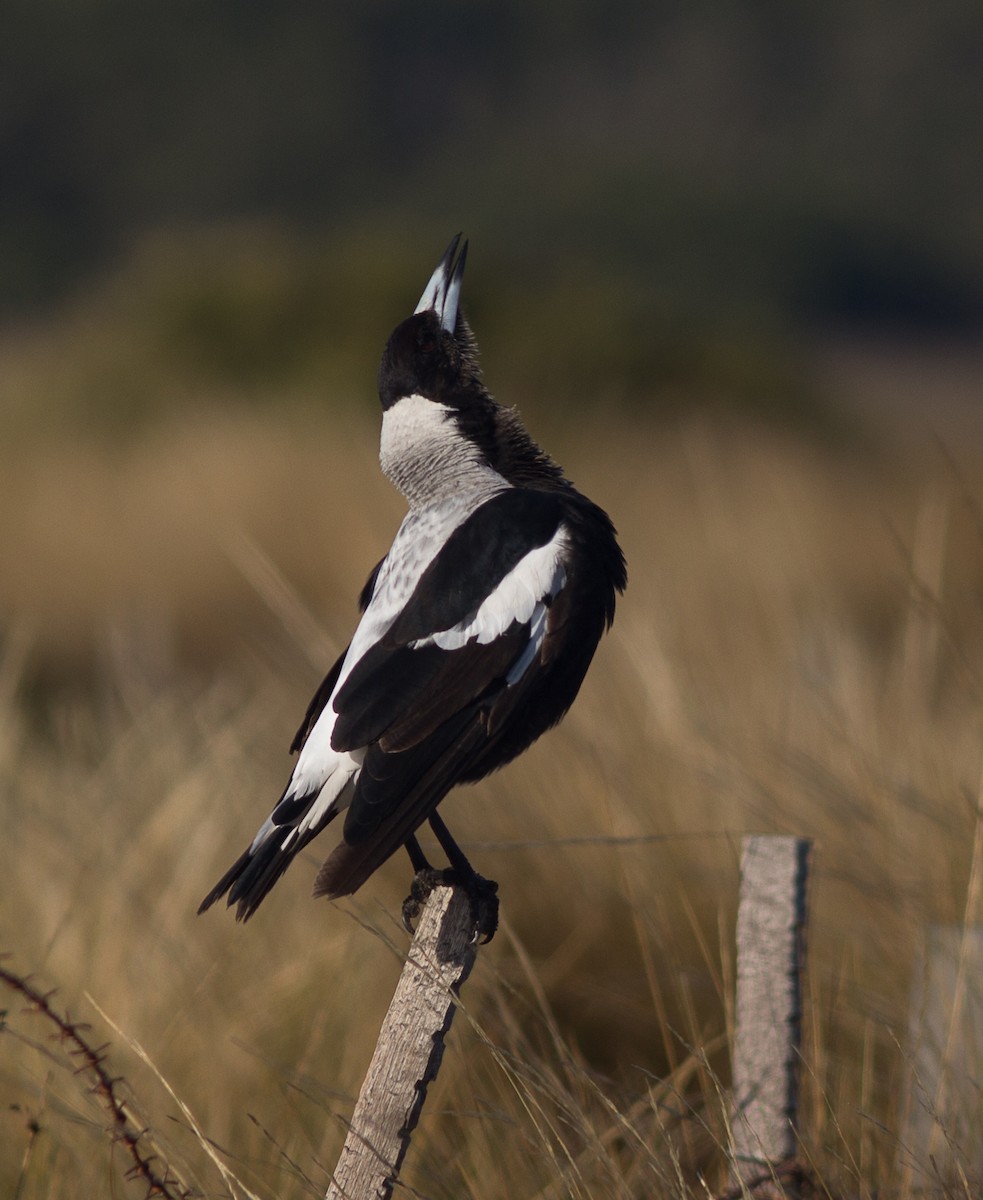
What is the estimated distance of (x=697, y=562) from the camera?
539 cm

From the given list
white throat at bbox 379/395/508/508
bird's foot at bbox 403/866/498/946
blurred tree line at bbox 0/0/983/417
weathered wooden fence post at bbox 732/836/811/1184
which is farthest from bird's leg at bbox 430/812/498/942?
blurred tree line at bbox 0/0/983/417

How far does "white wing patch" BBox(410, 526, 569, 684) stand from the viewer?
1654 millimetres

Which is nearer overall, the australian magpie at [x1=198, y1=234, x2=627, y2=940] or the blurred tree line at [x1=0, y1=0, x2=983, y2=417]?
the australian magpie at [x1=198, y1=234, x2=627, y2=940]

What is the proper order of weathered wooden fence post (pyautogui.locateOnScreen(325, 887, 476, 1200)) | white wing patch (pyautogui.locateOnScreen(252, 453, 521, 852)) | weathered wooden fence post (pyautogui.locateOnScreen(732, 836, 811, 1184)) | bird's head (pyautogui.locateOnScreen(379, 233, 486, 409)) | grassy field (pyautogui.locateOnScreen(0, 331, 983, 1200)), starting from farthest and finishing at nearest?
bird's head (pyautogui.locateOnScreen(379, 233, 486, 409)), grassy field (pyautogui.locateOnScreen(0, 331, 983, 1200)), weathered wooden fence post (pyautogui.locateOnScreen(732, 836, 811, 1184)), white wing patch (pyautogui.locateOnScreen(252, 453, 521, 852)), weathered wooden fence post (pyautogui.locateOnScreen(325, 887, 476, 1200))

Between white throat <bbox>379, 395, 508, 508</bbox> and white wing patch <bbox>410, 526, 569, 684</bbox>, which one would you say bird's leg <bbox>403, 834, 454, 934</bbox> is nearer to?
white wing patch <bbox>410, 526, 569, 684</bbox>

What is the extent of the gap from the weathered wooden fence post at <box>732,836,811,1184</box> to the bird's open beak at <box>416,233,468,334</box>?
33.5 inches

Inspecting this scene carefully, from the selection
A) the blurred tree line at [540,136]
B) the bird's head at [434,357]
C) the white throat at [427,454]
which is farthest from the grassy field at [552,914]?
the blurred tree line at [540,136]

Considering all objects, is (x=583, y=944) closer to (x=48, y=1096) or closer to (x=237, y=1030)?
(x=237, y=1030)

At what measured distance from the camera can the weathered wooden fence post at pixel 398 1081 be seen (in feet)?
4.49

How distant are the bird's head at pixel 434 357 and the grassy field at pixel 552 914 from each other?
2.04 feet

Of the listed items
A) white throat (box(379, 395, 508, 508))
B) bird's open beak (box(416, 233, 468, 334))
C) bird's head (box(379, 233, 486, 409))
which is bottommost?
white throat (box(379, 395, 508, 508))

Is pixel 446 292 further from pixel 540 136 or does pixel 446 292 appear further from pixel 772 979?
pixel 540 136

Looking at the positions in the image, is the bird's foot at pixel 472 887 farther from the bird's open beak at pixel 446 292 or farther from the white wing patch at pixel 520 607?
the bird's open beak at pixel 446 292

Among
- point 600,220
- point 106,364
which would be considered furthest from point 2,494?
point 600,220
